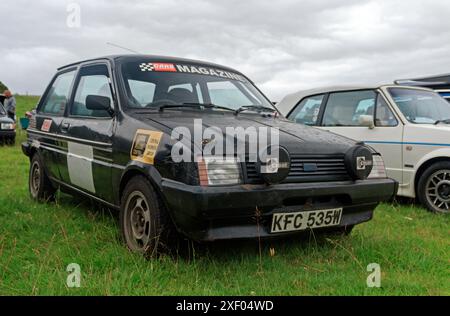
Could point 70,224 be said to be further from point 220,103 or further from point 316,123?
point 316,123

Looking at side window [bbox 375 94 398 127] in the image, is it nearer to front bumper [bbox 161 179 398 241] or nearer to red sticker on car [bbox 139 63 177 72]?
front bumper [bbox 161 179 398 241]

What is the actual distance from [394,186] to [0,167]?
7361mm

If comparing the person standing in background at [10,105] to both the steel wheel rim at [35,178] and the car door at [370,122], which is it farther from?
the car door at [370,122]

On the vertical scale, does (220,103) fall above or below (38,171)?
above

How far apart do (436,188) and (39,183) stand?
15.5 feet

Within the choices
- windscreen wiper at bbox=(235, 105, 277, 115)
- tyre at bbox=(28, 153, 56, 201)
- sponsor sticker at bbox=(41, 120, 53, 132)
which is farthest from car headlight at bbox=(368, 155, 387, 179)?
tyre at bbox=(28, 153, 56, 201)

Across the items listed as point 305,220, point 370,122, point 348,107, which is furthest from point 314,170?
point 348,107

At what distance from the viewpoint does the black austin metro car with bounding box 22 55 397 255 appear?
2752 mm

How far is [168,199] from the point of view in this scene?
2.81 meters

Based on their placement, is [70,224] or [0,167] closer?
[70,224]

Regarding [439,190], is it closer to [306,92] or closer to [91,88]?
[306,92]

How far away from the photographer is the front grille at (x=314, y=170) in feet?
9.23
